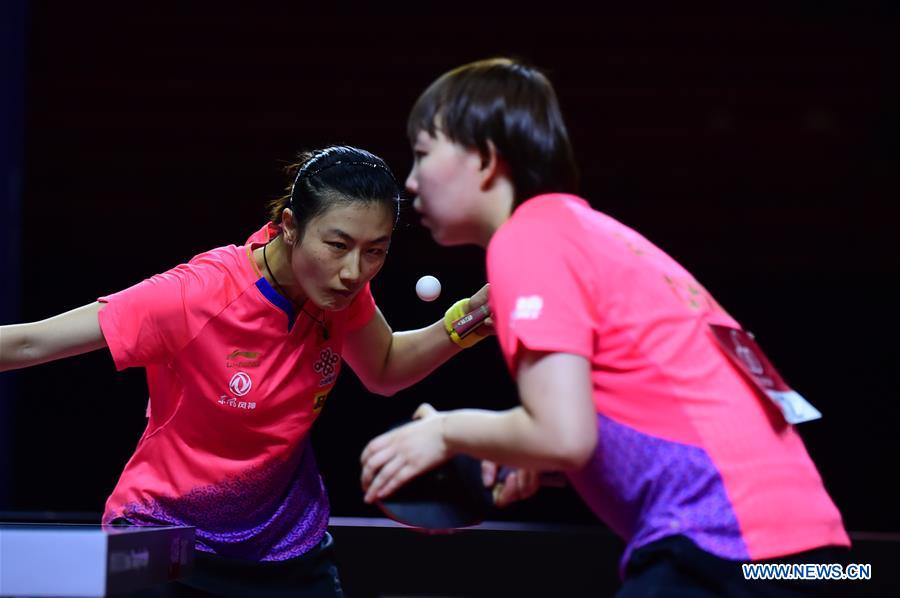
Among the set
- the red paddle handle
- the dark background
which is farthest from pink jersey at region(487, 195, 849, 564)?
the dark background

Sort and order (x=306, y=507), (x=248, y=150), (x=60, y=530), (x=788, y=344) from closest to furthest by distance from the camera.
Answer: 1. (x=60, y=530)
2. (x=306, y=507)
3. (x=788, y=344)
4. (x=248, y=150)

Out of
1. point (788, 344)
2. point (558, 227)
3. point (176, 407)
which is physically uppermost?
point (558, 227)

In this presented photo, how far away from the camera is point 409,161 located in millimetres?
3924

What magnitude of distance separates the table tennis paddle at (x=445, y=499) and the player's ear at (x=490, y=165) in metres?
0.34

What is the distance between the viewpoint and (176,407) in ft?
5.80

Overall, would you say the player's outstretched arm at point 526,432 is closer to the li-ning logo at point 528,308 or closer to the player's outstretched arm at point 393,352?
the li-ning logo at point 528,308

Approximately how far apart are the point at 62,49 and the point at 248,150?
3.09ft

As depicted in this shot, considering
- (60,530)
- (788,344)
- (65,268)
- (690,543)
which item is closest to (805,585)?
(690,543)

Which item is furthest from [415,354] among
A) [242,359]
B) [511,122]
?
[511,122]

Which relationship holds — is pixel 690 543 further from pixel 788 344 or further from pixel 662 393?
pixel 788 344

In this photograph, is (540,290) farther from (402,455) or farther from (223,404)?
(223,404)

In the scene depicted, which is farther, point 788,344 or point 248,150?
point 248,150

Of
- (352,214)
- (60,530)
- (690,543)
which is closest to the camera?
(690,543)

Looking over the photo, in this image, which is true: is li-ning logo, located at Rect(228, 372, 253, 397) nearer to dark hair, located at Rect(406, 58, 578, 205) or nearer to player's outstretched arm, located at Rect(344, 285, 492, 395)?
player's outstretched arm, located at Rect(344, 285, 492, 395)
